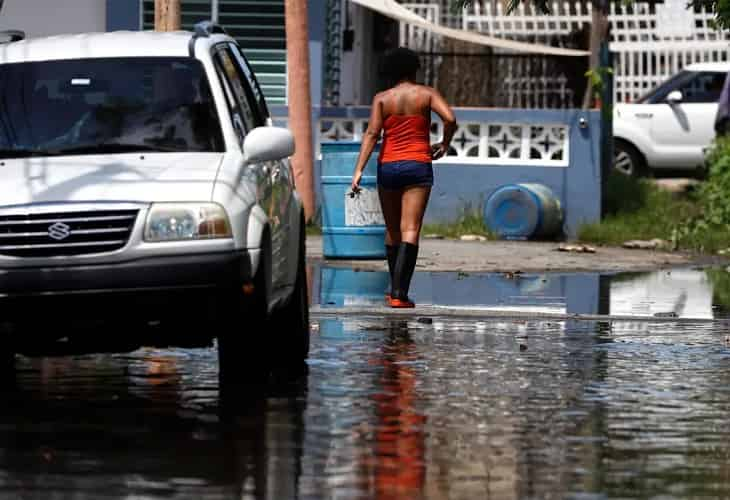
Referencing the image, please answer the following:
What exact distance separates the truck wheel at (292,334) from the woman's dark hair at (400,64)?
3.68 metres

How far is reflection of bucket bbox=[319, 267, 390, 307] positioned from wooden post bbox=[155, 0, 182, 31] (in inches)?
100

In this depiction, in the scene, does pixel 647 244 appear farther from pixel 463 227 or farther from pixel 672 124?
pixel 672 124

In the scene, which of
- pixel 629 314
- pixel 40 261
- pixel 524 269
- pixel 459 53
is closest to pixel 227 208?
pixel 40 261

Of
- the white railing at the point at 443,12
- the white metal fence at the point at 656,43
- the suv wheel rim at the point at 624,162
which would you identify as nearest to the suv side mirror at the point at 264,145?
the suv wheel rim at the point at 624,162

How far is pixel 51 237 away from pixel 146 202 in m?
0.46

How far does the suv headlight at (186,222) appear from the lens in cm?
973

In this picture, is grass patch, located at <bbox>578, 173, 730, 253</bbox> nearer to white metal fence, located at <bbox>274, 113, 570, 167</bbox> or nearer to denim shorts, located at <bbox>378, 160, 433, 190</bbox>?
white metal fence, located at <bbox>274, 113, 570, 167</bbox>

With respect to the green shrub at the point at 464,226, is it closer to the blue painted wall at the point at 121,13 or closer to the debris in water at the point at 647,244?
the debris in water at the point at 647,244

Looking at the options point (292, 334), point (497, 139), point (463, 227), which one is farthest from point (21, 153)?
point (497, 139)

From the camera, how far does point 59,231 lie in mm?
9711

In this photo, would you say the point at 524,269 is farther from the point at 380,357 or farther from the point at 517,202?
the point at 380,357

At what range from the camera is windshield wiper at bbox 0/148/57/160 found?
10.7 meters

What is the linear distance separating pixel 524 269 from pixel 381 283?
208 centimetres

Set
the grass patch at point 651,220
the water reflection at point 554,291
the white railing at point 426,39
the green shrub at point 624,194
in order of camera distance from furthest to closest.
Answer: the white railing at point 426,39, the green shrub at point 624,194, the grass patch at point 651,220, the water reflection at point 554,291
